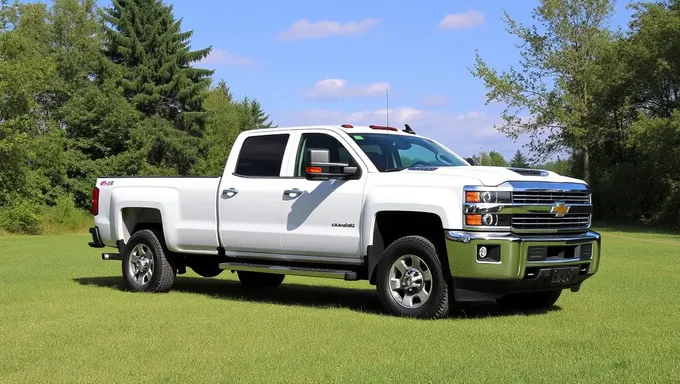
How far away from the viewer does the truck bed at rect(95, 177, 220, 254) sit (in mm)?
10922

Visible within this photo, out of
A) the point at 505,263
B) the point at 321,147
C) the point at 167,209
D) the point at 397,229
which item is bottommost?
the point at 505,263

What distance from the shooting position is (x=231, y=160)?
10.9 metres

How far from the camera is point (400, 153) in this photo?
10094 mm

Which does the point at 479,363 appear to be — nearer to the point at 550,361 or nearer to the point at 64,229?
the point at 550,361

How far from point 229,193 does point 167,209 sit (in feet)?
4.18

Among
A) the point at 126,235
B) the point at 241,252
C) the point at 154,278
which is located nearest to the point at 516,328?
the point at 241,252

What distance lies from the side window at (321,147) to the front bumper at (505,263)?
1883 millimetres

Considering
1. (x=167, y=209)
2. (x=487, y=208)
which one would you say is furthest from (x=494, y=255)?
(x=167, y=209)

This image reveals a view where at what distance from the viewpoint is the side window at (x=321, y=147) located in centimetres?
987

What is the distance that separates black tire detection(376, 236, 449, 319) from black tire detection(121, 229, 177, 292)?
11.9 ft

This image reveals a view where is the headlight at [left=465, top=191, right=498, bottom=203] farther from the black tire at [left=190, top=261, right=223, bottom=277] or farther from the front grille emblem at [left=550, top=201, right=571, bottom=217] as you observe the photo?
the black tire at [left=190, top=261, right=223, bottom=277]

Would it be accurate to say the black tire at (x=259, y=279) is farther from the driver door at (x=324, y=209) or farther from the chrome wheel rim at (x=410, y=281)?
the chrome wheel rim at (x=410, y=281)

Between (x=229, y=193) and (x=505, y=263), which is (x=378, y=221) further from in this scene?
(x=229, y=193)

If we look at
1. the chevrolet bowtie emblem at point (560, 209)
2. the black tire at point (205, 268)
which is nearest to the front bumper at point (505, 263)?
the chevrolet bowtie emblem at point (560, 209)
